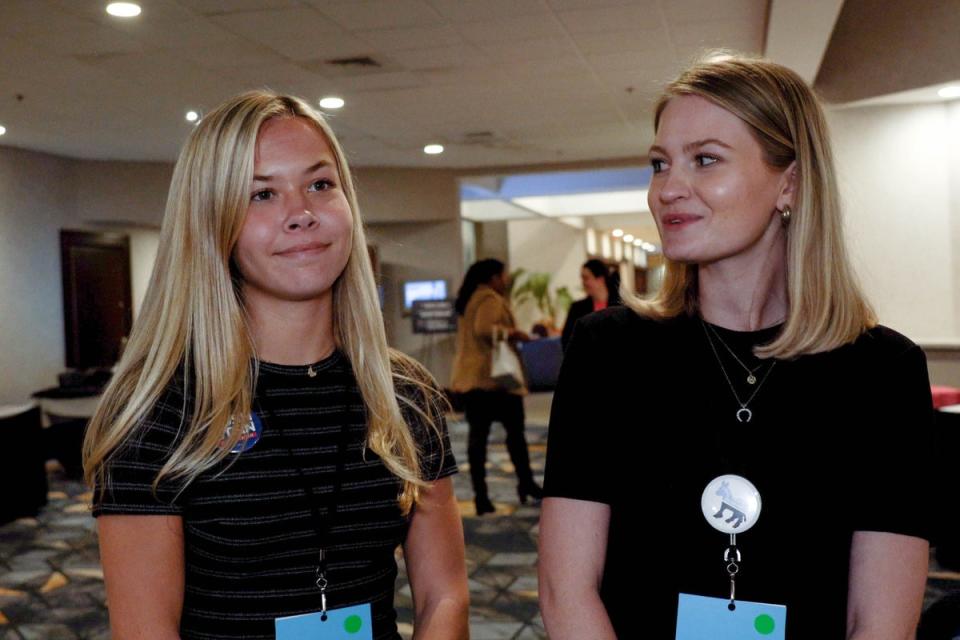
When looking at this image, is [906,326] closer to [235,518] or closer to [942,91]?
[942,91]

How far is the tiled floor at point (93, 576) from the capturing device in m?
4.23

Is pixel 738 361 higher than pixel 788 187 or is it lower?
lower

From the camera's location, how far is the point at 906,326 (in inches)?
309

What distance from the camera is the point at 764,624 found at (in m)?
1.39

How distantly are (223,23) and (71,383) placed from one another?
470cm

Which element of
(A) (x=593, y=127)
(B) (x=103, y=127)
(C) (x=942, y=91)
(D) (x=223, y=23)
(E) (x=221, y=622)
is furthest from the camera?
(A) (x=593, y=127)

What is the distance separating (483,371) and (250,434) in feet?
15.3

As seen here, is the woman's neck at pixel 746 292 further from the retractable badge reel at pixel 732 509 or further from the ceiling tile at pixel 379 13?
the ceiling tile at pixel 379 13

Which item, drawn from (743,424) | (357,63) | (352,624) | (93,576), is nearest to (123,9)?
(357,63)

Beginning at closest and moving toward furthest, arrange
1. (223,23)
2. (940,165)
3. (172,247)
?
(172,247) < (223,23) < (940,165)

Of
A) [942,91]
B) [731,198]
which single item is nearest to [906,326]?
[942,91]

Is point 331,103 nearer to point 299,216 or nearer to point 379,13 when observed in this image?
point 379,13

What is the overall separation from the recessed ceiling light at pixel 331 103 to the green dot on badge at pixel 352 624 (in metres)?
6.95

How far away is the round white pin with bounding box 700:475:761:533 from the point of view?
4.62 ft
